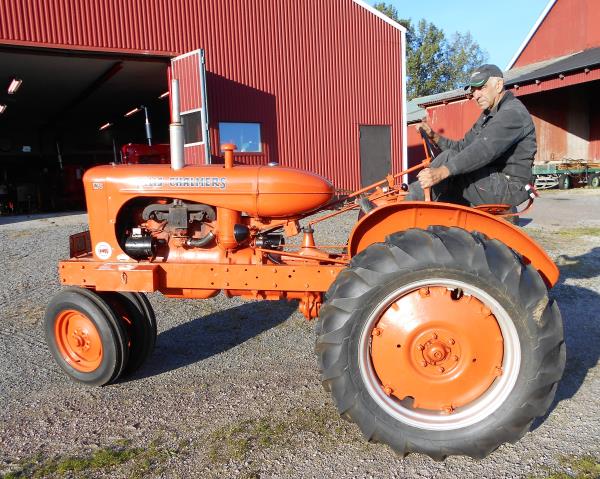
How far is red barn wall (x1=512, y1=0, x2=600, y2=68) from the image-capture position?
64.6 ft

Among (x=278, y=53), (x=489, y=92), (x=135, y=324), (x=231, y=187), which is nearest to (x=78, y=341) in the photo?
(x=135, y=324)

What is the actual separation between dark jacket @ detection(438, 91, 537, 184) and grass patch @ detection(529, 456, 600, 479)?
1470 millimetres

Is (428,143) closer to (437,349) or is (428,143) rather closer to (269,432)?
(437,349)

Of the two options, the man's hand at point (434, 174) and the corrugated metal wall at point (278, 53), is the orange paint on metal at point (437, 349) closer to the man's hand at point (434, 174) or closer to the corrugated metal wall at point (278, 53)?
the man's hand at point (434, 174)

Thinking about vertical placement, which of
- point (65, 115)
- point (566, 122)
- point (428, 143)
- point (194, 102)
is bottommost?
point (428, 143)

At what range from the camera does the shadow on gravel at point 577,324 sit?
9.85ft

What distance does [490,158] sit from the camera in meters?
2.59

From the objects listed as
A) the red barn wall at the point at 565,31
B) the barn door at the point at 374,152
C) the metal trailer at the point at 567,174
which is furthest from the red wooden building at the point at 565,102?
the barn door at the point at 374,152

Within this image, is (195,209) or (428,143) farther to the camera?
(428,143)

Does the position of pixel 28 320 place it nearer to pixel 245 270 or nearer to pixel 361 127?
pixel 245 270

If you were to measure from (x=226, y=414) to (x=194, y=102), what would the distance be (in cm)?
915

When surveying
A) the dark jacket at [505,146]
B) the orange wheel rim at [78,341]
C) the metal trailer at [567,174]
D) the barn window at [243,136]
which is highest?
the barn window at [243,136]

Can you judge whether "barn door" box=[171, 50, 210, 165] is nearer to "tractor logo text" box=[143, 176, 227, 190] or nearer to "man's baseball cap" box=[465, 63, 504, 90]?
"tractor logo text" box=[143, 176, 227, 190]

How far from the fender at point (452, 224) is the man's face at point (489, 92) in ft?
2.94
